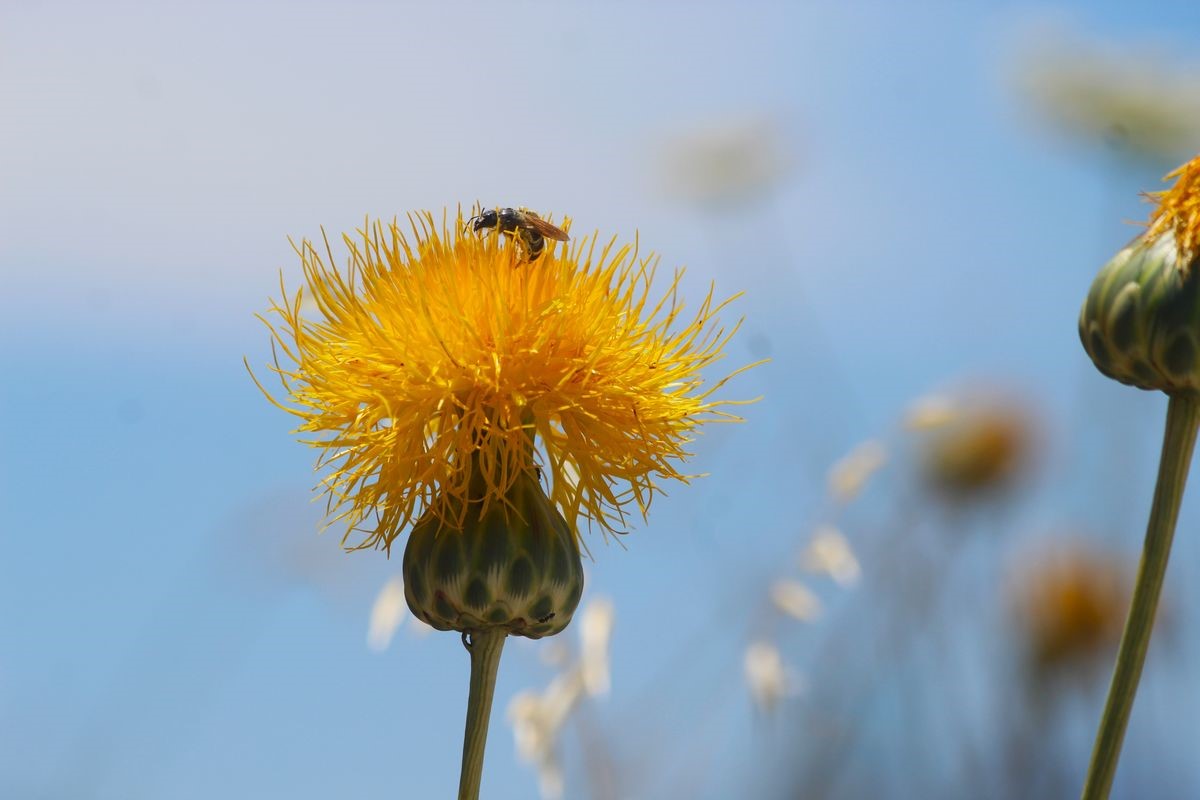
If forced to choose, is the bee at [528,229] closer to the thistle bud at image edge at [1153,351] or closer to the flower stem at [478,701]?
→ the flower stem at [478,701]

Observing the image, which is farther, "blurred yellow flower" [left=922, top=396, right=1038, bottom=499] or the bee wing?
"blurred yellow flower" [left=922, top=396, right=1038, bottom=499]

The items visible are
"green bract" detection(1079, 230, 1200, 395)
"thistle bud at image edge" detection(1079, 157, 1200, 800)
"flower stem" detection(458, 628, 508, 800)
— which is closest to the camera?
"flower stem" detection(458, 628, 508, 800)

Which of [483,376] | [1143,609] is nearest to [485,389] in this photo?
[483,376]

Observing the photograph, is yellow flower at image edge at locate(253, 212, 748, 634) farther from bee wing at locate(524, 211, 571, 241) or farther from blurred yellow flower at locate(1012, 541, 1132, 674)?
blurred yellow flower at locate(1012, 541, 1132, 674)

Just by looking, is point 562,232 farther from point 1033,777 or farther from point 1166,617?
point 1166,617

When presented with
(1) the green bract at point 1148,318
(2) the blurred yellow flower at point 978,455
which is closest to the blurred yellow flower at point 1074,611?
(2) the blurred yellow flower at point 978,455

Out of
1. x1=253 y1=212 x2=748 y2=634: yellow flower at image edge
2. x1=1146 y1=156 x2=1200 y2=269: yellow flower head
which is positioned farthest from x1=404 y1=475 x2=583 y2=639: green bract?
x1=1146 y1=156 x2=1200 y2=269: yellow flower head

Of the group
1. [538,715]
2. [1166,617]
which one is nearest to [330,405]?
[538,715]
